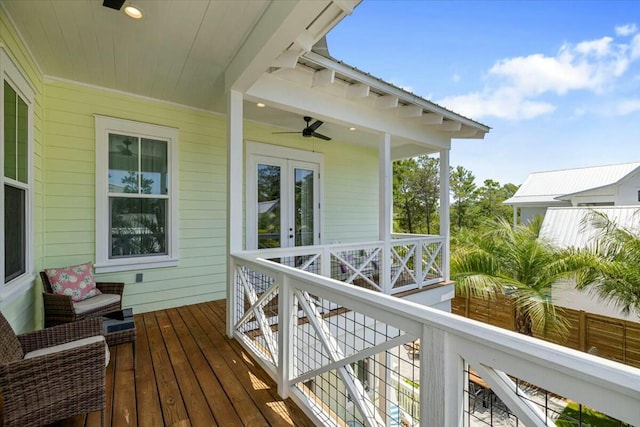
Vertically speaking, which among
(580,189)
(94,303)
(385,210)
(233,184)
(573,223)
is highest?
(580,189)

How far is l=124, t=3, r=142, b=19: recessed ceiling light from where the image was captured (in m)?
2.21

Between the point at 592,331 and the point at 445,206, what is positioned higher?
the point at 445,206

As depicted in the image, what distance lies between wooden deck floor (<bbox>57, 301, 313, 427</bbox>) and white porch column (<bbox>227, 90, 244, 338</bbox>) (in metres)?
0.49

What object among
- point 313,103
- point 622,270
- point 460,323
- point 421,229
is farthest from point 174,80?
point 421,229

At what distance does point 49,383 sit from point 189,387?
37.3 inches

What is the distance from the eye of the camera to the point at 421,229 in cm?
1459

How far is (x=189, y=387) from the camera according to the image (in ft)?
7.50

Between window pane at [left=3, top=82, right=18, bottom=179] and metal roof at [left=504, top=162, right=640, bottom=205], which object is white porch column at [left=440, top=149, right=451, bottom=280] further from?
metal roof at [left=504, top=162, right=640, bottom=205]

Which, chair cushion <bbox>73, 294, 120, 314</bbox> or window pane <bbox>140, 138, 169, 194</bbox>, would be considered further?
window pane <bbox>140, 138, 169, 194</bbox>

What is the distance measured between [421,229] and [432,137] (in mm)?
10145

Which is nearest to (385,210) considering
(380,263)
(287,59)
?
(380,263)

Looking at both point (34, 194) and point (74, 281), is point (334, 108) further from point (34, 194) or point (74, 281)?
point (74, 281)

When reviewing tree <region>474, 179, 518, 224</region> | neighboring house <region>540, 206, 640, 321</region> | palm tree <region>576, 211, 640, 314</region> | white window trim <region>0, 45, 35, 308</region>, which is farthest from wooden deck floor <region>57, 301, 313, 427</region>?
tree <region>474, 179, 518, 224</region>

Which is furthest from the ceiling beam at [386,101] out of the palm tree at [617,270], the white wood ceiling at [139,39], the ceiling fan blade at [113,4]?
the palm tree at [617,270]
